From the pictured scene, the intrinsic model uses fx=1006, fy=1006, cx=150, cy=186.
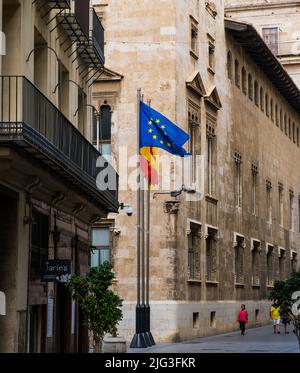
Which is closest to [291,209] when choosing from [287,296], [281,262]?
[281,262]

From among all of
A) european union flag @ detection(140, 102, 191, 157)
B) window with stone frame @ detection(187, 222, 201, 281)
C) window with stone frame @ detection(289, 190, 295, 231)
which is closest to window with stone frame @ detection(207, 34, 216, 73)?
window with stone frame @ detection(187, 222, 201, 281)

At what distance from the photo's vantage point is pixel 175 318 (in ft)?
131

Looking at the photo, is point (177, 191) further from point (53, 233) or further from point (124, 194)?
point (53, 233)

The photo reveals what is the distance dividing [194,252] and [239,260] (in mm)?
9781

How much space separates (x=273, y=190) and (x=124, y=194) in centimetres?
2502

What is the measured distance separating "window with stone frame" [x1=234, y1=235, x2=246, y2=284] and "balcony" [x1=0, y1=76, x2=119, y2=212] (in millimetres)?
28522

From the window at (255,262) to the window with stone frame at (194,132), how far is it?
12717 mm

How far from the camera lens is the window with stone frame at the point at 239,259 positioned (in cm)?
5244

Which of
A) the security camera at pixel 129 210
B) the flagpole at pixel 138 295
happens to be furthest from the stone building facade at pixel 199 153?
the flagpole at pixel 138 295

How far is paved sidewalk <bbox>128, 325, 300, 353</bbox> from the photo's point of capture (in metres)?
33.7

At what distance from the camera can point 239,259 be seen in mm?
53562

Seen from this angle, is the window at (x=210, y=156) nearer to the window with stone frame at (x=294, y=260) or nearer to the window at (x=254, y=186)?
the window at (x=254, y=186)

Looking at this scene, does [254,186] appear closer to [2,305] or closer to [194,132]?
[194,132]
